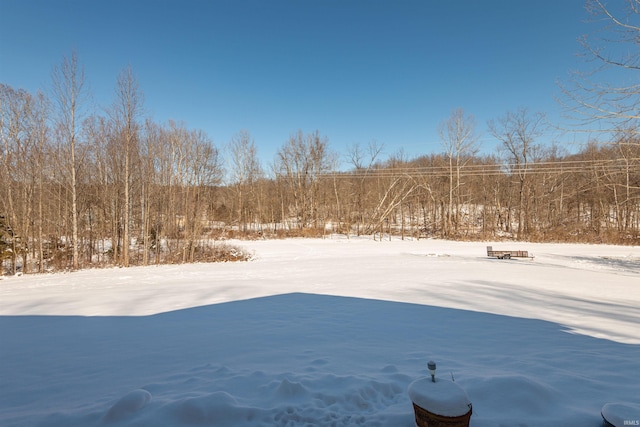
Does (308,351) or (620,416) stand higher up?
(620,416)

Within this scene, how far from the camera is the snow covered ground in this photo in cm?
247

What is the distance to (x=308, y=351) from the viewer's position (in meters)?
4.02

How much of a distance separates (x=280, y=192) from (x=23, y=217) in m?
24.5

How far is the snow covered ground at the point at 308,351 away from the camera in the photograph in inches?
97.1

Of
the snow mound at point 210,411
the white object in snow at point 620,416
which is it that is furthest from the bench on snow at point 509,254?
the snow mound at point 210,411

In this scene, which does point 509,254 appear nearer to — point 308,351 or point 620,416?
point 308,351

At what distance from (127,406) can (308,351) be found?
2.22 meters

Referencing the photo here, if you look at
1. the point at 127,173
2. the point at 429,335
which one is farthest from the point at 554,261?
the point at 127,173

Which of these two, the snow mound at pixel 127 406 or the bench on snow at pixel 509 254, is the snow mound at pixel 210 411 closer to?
the snow mound at pixel 127 406

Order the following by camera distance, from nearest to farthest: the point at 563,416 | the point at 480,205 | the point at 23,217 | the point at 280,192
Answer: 1. the point at 563,416
2. the point at 23,217
3. the point at 280,192
4. the point at 480,205

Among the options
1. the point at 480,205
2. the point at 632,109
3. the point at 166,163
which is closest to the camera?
the point at 632,109

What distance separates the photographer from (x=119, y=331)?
16.5 feet

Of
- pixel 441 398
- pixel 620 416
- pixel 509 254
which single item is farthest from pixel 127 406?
pixel 509 254

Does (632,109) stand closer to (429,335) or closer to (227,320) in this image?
(429,335)
